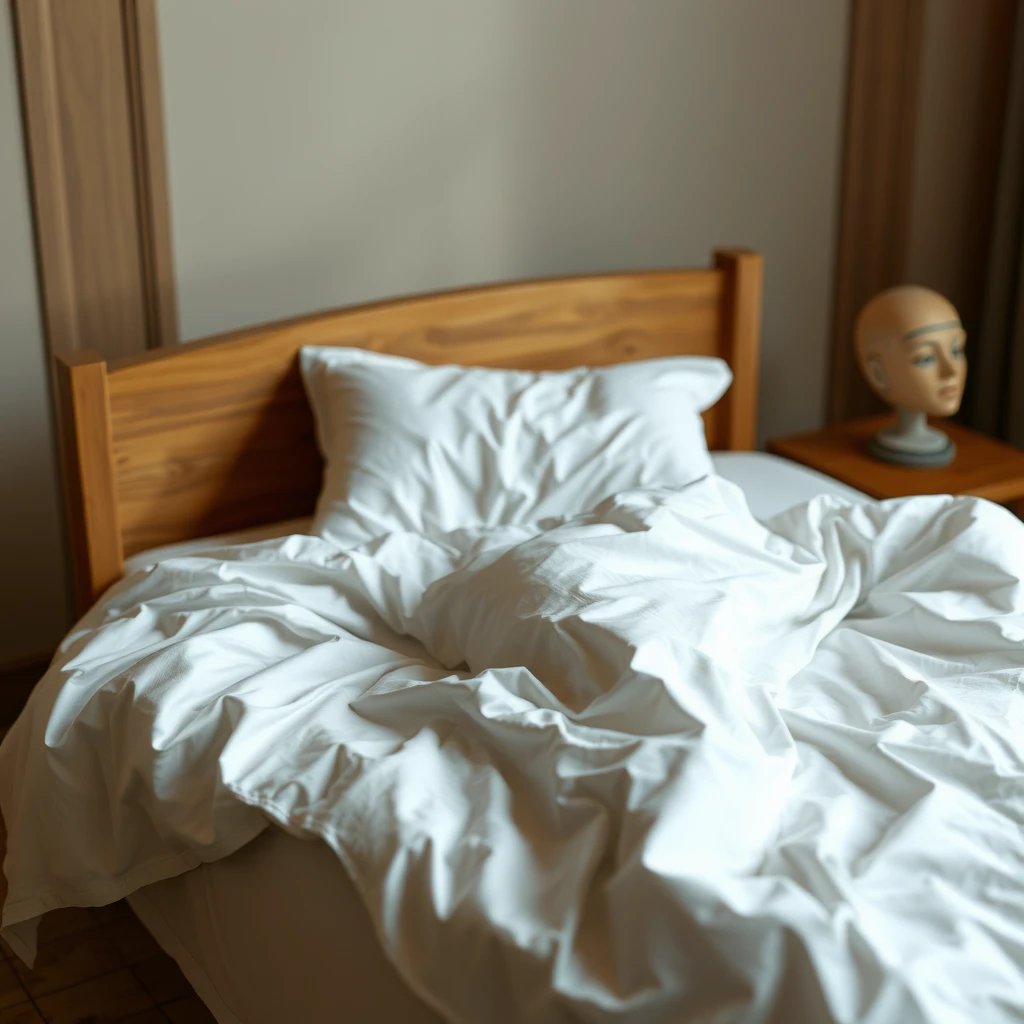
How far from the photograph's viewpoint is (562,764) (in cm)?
115

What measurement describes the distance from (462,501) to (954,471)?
3.44ft

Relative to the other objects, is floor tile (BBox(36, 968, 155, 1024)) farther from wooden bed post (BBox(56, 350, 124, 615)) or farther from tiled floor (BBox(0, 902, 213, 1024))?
wooden bed post (BBox(56, 350, 124, 615))

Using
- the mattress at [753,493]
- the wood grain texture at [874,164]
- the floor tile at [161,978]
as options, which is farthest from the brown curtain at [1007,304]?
the floor tile at [161,978]

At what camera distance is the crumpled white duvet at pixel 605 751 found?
0.99 meters

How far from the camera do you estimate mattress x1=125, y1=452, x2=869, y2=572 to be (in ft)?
6.24

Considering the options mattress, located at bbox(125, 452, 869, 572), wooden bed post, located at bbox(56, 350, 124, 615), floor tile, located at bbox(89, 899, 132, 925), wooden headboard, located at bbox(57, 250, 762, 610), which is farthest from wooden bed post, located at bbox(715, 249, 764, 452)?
floor tile, located at bbox(89, 899, 132, 925)

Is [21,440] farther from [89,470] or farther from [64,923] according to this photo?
[64,923]

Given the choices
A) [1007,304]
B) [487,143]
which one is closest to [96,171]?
[487,143]

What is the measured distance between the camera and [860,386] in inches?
115

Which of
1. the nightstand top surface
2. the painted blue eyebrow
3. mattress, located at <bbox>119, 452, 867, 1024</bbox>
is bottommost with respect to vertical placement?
mattress, located at <bbox>119, 452, 867, 1024</bbox>

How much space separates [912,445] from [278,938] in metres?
1.63

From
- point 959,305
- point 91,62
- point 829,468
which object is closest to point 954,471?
point 829,468

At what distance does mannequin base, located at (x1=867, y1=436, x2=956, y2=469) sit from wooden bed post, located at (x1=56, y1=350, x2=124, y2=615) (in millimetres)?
1426

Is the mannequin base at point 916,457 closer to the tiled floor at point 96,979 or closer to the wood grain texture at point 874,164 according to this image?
the wood grain texture at point 874,164
